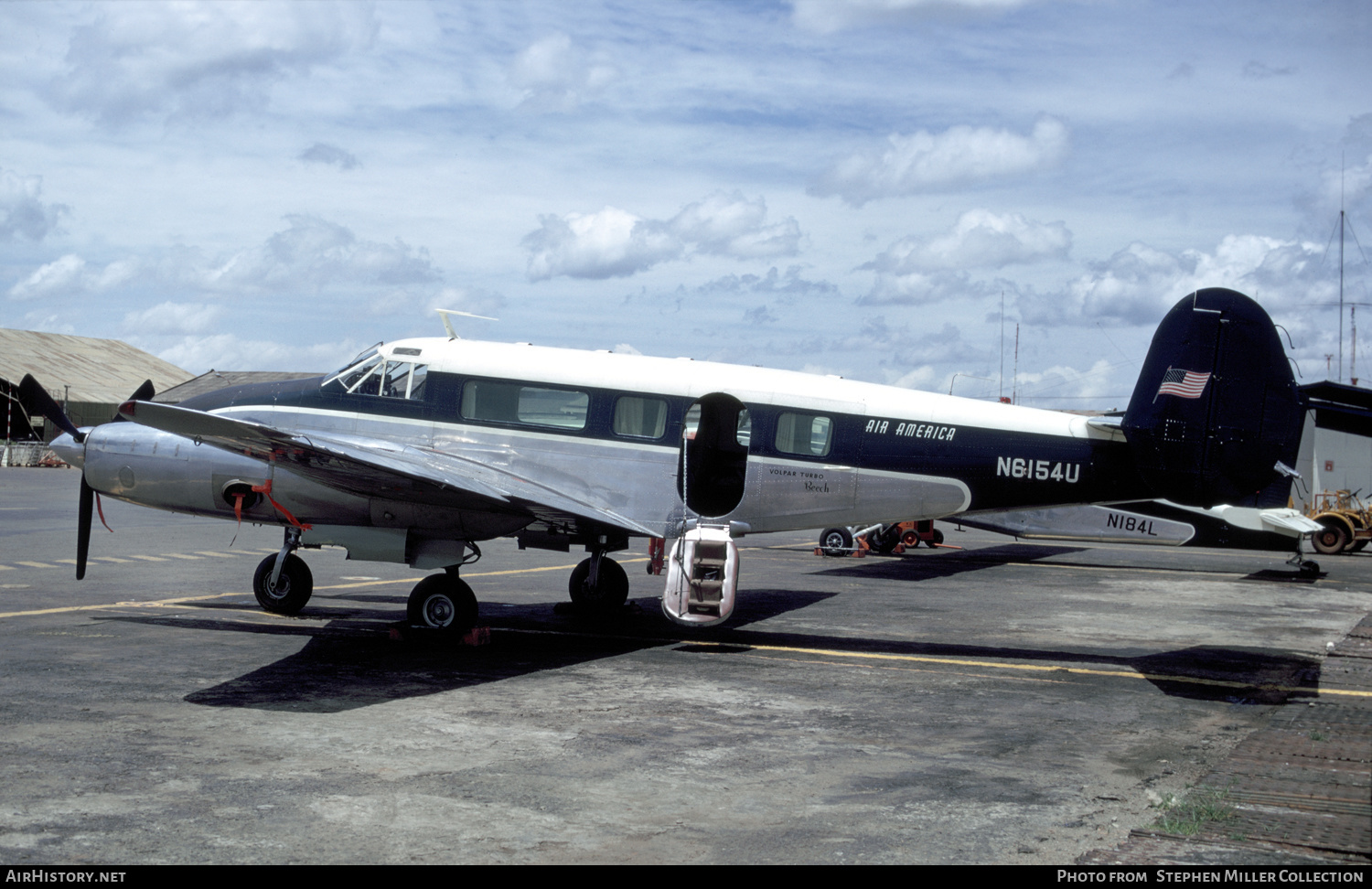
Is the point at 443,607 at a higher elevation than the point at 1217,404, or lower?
lower

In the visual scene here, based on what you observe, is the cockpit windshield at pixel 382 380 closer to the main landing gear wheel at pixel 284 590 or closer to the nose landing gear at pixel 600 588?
the main landing gear wheel at pixel 284 590

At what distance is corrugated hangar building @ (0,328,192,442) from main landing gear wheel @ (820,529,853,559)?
47728mm

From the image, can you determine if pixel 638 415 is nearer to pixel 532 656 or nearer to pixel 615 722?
pixel 532 656

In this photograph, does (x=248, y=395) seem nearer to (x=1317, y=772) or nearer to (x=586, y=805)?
(x=586, y=805)

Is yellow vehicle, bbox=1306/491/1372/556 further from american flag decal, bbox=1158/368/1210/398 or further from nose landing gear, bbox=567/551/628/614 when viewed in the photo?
nose landing gear, bbox=567/551/628/614

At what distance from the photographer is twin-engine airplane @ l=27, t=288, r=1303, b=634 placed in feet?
42.3

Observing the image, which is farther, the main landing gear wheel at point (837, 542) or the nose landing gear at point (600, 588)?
the main landing gear wheel at point (837, 542)

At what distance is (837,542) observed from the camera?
27828 mm

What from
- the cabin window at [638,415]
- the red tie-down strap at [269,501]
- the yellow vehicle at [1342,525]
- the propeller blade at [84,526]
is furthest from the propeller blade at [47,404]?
the yellow vehicle at [1342,525]

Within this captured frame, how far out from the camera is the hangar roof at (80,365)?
212 feet

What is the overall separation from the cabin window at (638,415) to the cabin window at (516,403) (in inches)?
23.3

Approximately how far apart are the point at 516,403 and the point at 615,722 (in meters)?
6.01

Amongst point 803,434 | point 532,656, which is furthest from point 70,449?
point 803,434
